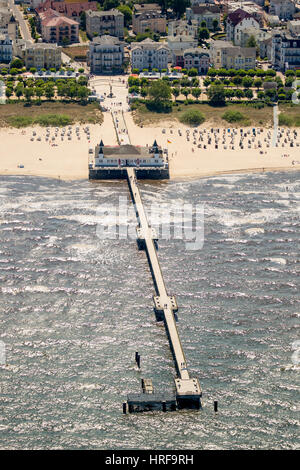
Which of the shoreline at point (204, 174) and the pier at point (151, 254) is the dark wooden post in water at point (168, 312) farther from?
the shoreline at point (204, 174)

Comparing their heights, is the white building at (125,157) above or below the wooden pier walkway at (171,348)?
above

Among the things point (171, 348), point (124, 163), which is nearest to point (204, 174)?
point (124, 163)

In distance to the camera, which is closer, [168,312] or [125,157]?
[168,312]

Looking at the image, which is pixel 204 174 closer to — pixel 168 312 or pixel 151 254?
pixel 151 254

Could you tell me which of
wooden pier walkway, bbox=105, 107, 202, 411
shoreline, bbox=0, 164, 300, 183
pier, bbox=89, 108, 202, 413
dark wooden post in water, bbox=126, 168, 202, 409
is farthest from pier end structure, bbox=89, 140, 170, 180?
wooden pier walkway, bbox=105, 107, 202, 411

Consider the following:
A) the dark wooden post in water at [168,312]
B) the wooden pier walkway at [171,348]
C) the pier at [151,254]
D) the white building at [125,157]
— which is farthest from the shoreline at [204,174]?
the wooden pier walkway at [171,348]

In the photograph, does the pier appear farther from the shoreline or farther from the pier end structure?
the shoreline

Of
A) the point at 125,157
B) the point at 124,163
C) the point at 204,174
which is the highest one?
the point at 125,157
